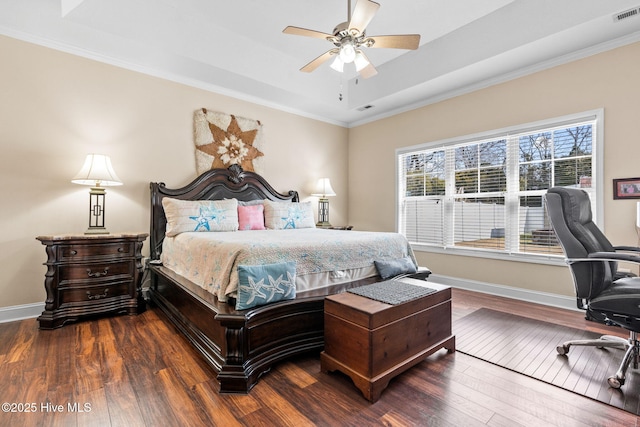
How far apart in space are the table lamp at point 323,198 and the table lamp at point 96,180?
278 cm

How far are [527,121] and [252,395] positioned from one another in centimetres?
401

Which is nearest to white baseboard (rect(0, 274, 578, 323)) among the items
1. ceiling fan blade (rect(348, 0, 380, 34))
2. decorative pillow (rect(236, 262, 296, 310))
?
decorative pillow (rect(236, 262, 296, 310))

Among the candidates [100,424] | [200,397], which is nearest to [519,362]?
[200,397]

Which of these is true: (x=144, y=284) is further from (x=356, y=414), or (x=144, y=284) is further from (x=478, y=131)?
(x=478, y=131)

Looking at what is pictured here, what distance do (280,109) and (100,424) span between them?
14.1ft

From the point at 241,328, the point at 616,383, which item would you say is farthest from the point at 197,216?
the point at 616,383

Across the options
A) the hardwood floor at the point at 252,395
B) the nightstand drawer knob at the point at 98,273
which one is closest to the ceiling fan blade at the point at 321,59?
the hardwood floor at the point at 252,395

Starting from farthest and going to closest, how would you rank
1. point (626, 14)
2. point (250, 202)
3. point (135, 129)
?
point (250, 202), point (135, 129), point (626, 14)

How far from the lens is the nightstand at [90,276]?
2.64m

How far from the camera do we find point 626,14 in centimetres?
258

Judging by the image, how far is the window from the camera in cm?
326

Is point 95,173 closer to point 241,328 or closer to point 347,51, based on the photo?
point 241,328

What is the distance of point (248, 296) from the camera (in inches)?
72.5

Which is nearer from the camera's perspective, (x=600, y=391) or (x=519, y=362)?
(x=600, y=391)
